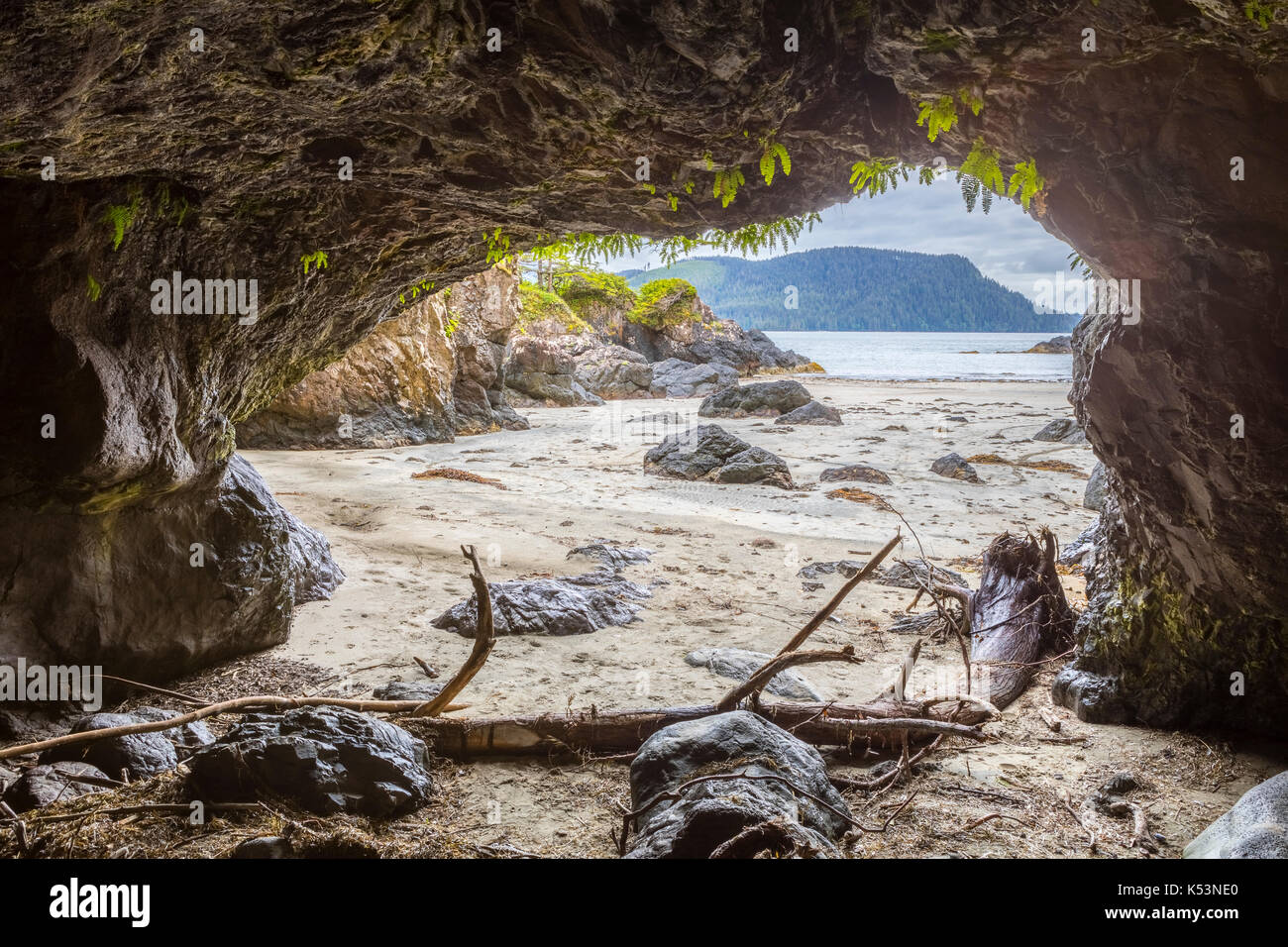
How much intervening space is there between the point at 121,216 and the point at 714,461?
1085 centimetres

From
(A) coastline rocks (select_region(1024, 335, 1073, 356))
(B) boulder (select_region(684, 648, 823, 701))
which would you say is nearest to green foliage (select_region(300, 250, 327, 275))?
(B) boulder (select_region(684, 648, 823, 701))

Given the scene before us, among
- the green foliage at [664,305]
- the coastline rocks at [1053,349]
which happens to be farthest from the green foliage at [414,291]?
the coastline rocks at [1053,349]

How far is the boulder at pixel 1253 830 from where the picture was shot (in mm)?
2891

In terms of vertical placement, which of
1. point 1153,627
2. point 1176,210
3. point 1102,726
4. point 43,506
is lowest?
point 1102,726

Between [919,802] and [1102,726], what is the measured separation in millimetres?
1883

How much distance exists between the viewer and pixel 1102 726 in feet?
16.1

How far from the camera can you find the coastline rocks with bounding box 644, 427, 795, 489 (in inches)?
529

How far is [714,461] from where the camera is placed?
14.1 metres

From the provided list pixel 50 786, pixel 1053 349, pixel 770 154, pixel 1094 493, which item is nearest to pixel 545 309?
pixel 1094 493

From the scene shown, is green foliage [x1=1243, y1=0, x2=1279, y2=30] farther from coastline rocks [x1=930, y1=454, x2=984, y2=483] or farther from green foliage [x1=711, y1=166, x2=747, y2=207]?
coastline rocks [x1=930, y1=454, x2=984, y2=483]

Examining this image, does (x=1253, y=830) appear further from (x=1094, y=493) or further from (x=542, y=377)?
(x=542, y=377)

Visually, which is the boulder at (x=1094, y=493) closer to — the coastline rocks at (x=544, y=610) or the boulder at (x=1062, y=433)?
the boulder at (x=1062, y=433)
